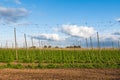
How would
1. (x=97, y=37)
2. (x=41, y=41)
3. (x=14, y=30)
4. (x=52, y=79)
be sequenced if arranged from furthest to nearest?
(x=41, y=41), (x=97, y=37), (x=14, y=30), (x=52, y=79)

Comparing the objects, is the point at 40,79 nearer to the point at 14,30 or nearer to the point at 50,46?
the point at 14,30

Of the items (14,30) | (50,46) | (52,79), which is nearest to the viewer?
(52,79)

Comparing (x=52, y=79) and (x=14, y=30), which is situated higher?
(x=14, y=30)

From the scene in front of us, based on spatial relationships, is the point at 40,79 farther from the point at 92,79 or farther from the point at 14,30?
the point at 14,30

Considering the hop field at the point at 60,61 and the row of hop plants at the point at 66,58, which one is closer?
the hop field at the point at 60,61

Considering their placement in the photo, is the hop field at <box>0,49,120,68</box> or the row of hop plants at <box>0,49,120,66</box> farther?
the row of hop plants at <box>0,49,120,66</box>

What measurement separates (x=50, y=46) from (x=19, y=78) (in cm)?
6320

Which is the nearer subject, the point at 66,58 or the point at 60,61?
the point at 60,61

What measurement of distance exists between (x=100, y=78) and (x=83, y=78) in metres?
0.89

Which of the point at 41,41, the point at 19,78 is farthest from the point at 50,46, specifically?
the point at 19,78

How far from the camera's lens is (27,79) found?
15.9 m

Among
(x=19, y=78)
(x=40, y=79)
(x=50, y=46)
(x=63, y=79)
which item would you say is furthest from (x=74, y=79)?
(x=50, y=46)

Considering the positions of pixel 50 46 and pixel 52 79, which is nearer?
pixel 52 79

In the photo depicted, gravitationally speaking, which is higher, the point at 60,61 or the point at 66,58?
the point at 66,58
